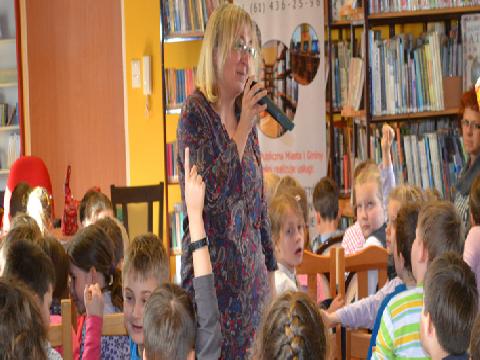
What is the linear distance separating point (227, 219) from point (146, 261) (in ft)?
1.63

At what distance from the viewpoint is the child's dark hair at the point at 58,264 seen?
3.41 meters

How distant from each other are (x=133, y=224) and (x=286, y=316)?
4612 millimetres

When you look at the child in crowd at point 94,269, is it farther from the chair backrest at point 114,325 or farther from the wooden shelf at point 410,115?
the wooden shelf at point 410,115

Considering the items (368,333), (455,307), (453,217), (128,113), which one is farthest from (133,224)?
(455,307)

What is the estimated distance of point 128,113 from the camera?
7848 mm

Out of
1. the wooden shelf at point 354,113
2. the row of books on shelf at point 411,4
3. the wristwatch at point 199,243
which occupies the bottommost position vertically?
the wristwatch at point 199,243

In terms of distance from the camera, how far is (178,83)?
6.87m

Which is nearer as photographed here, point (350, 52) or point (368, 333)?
point (368, 333)

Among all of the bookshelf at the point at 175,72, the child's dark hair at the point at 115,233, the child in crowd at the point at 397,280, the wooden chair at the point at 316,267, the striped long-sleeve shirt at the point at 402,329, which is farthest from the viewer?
the bookshelf at the point at 175,72

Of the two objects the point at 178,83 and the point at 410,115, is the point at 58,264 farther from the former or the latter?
the point at 178,83

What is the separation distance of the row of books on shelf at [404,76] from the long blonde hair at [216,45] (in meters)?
2.99

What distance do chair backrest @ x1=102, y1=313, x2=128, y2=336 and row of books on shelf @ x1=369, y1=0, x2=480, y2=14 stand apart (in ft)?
10.8

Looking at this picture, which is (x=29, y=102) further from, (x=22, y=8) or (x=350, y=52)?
(x=350, y=52)

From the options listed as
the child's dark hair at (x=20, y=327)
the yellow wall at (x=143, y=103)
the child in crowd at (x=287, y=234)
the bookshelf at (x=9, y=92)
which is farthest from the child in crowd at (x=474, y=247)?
the bookshelf at (x=9, y=92)
